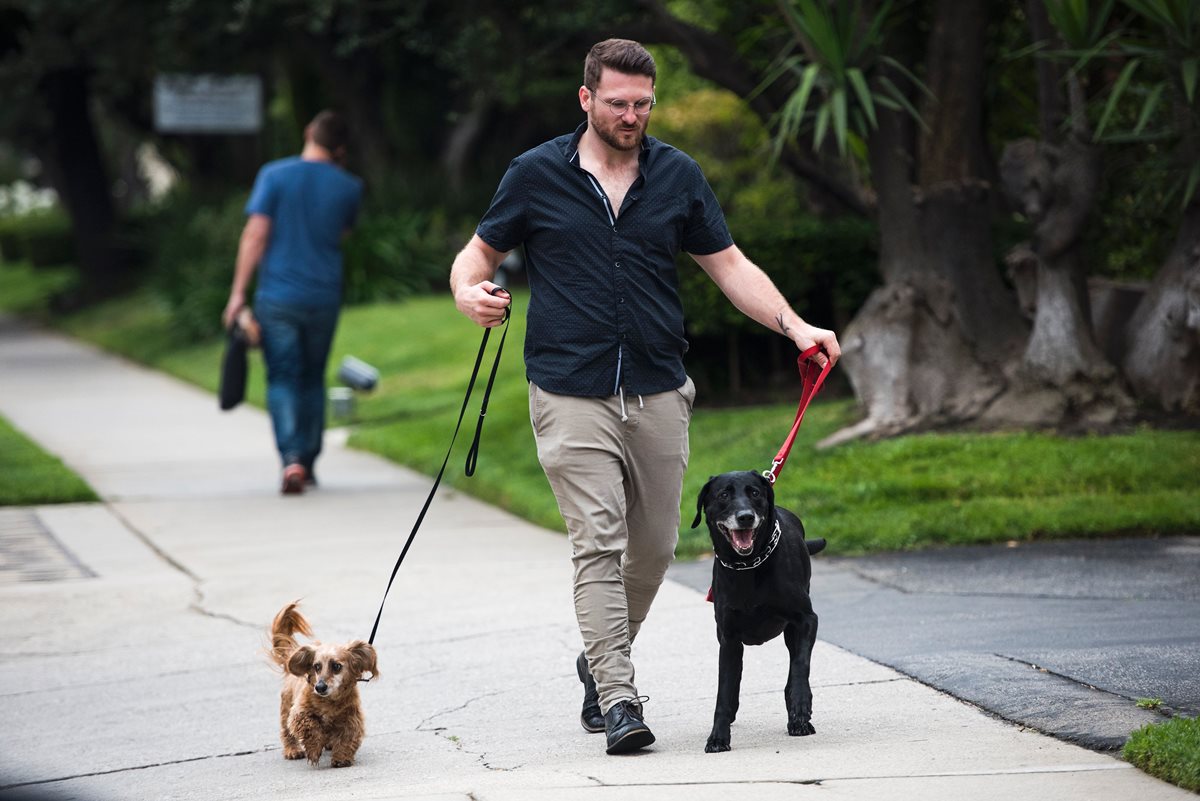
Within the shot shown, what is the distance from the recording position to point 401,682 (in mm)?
5984

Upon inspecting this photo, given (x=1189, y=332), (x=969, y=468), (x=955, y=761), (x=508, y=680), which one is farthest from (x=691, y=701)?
(x=1189, y=332)

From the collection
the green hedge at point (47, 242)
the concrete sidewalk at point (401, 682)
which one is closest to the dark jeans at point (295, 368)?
the concrete sidewalk at point (401, 682)

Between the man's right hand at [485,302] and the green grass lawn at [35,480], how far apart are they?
620cm

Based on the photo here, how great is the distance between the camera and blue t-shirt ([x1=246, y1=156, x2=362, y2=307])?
10.2 m

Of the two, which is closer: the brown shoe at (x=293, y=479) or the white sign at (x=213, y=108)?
the brown shoe at (x=293, y=479)

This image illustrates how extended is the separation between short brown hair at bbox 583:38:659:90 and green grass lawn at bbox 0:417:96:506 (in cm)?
648

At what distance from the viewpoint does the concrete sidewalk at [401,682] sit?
4.47 metres

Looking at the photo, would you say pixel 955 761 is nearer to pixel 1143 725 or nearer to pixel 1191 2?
pixel 1143 725

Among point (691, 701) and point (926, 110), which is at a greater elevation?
point (926, 110)

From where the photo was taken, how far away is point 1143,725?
15.3ft

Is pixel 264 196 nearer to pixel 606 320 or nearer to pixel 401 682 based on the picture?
pixel 401 682

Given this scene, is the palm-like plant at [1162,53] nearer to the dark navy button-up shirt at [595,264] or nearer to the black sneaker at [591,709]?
the dark navy button-up shirt at [595,264]

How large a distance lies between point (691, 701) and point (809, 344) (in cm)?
134

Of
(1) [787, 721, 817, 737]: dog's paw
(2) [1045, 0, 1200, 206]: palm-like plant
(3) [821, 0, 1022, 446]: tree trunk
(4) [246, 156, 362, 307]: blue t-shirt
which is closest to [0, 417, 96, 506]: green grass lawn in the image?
(4) [246, 156, 362, 307]: blue t-shirt
